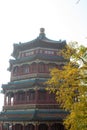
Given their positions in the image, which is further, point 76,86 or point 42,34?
point 42,34

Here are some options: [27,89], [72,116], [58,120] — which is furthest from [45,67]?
[72,116]

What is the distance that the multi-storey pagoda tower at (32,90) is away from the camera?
3222 centimetres

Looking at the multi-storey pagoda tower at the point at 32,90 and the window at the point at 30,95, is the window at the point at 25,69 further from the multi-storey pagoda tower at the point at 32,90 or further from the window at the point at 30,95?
the window at the point at 30,95

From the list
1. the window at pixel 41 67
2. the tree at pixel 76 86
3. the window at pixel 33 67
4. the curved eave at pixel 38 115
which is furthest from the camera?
the window at pixel 33 67

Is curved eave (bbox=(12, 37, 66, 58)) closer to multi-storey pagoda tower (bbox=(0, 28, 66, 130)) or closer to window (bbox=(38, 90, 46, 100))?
multi-storey pagoda tower (bbox=(0, 28, 66, 130))

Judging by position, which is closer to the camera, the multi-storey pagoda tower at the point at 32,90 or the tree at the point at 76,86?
the tree at the point at 76,86

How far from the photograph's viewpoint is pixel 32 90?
33.8m

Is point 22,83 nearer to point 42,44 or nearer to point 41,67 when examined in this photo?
point 41,67

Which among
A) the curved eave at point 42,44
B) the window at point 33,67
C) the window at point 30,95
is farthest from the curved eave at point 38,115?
the curved eave at point 42,44

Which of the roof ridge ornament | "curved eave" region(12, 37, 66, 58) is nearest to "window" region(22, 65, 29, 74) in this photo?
"curved eave" region(12, 37, 66, 58)

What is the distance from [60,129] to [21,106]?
16.8 ft

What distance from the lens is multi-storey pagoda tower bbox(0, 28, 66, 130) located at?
32219 millimetres

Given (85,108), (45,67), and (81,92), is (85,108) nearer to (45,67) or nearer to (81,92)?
(81,92)

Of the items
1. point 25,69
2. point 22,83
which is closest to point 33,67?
point 25,69
